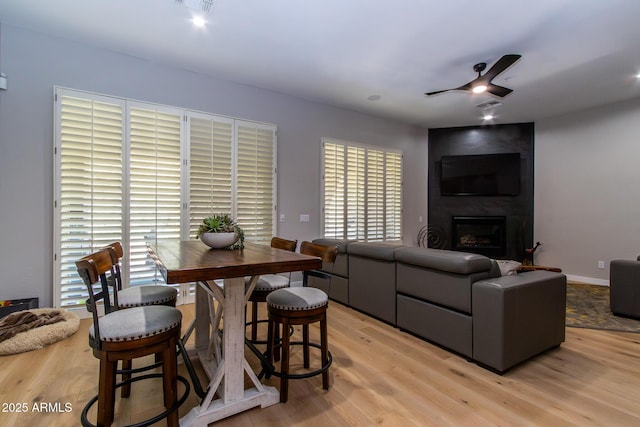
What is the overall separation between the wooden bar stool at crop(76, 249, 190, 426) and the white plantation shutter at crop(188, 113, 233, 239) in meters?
2.23

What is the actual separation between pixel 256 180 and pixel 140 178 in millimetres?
1395

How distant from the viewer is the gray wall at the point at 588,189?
15.4 ft

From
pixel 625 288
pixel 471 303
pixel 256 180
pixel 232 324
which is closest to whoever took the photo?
pixel 232 324

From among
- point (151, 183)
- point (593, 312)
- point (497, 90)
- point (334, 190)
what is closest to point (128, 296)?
point (151, 183)

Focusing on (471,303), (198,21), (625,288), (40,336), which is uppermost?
(198,21)

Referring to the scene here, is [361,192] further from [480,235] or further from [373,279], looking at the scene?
[480,235]

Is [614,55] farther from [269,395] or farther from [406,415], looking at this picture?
[269,395]

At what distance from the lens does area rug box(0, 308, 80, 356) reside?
92.2 inches

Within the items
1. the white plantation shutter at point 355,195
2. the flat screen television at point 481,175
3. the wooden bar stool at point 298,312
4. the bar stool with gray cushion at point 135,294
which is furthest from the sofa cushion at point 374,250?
the flat screen television at point 481,175

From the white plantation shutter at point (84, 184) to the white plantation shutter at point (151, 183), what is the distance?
0.14m

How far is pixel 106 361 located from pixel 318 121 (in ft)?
13.9

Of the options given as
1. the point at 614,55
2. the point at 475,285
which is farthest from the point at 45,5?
the point at 614,55

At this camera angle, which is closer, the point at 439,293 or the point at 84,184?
the point at 439,293

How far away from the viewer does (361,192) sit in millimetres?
5340
